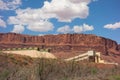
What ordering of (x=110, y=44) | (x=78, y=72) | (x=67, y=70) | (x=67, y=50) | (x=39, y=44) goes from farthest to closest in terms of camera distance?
(x=110, y=44) < (x=39, y=44) < (x=67, y=50) < (x=78, y=72) < (x=67, y=70)

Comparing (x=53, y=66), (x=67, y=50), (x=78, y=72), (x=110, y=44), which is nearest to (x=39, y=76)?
(x=53, y=66)

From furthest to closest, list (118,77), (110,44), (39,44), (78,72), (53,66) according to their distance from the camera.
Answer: (110,44)
(39,44)
(118,77)
(78,72)
(53,66)

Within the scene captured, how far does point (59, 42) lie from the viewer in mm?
167375

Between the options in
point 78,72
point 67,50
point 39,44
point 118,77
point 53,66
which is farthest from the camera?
point 39,44

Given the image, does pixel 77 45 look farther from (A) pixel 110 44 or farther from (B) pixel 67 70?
(B) pixel 67 70

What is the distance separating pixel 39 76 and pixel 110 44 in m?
172

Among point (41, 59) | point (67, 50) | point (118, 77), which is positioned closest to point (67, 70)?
point (41, 59)

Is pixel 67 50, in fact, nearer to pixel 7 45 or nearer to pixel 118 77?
pixel 7 45

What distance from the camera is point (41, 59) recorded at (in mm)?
13250

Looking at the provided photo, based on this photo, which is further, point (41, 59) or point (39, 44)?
point (39, 44)

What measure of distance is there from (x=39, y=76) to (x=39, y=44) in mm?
155505

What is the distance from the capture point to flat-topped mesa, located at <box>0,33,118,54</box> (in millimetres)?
162250

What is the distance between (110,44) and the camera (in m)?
182

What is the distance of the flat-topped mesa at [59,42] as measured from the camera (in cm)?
16225
